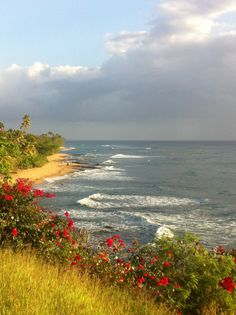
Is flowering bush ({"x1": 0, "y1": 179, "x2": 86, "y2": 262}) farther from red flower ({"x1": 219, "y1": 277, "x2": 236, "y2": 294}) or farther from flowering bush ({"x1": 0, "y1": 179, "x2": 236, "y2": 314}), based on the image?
red flower ({"x1": 219, "y1": 277, "x2": 236, "y2": 294})

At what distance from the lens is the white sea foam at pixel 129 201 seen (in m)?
36.4

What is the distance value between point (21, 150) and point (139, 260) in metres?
24.7

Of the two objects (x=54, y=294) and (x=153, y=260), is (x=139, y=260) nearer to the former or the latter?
(x=153, y=260)

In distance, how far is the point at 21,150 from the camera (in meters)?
31.3

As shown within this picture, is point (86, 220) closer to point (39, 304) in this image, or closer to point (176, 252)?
point (176, 252)

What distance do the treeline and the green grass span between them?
483cm

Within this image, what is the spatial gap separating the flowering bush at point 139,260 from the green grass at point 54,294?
58 cm

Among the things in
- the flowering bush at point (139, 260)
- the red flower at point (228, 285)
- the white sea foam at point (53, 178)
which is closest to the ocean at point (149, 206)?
the white sea foam at point (53, 178)

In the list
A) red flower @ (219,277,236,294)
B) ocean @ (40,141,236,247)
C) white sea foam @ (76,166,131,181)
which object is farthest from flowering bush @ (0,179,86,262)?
white sea foam @ (76,166,131,181)

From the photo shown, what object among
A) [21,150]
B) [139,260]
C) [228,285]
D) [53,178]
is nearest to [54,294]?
[139,260]

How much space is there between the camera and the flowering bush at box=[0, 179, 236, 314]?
7.17 m

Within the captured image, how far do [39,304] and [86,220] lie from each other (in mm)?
23772

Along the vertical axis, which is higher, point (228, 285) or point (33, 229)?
point (33, 229)

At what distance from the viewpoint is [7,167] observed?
11.3 metres
